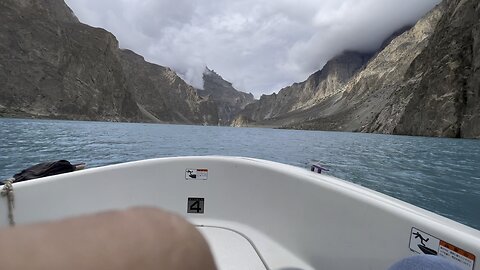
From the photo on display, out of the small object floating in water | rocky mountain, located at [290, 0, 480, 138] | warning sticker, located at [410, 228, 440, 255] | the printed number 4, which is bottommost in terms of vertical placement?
the printed number 4

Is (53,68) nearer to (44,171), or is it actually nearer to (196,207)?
(44,171)

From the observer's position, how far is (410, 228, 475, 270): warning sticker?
5.60 feet

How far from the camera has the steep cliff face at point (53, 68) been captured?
102m

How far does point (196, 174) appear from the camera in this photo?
4184mm

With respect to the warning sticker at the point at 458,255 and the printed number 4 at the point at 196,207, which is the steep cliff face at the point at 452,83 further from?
the warning sticker at the point at 458,255

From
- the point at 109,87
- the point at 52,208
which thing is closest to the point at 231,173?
the point at 52,208

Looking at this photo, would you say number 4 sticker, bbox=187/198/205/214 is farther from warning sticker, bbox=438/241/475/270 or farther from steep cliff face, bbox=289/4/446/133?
steep cliff face, bbox=289/4/446/133

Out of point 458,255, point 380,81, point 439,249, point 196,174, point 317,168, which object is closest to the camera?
point 458,255

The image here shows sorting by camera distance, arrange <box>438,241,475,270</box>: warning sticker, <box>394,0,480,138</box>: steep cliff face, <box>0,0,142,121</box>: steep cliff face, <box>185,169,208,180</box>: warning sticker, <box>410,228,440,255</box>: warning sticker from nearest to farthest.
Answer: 1. <box>438,241,475,270</box>: warning sticker
2. <box>410,228,440,255</box>: warning sticker
3. <box>185,169,208,180</box>: warning sticker
4. <box>394,0,480,138</box>: steep cliff face
5. <box>0,0,142,121</box>: steep cliff face

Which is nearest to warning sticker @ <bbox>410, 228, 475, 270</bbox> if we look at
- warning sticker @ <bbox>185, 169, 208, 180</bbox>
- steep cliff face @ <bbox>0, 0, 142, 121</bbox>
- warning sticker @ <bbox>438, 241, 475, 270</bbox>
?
warning sticker @ <bbox>438, 241, 475, 270</bbox>

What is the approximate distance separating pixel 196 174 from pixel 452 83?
76356 millimetres

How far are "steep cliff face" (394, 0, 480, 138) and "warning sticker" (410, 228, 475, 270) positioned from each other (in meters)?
69.9

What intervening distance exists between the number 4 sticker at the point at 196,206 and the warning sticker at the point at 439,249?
2.75 meters

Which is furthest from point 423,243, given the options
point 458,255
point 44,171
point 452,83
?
point 452,83
